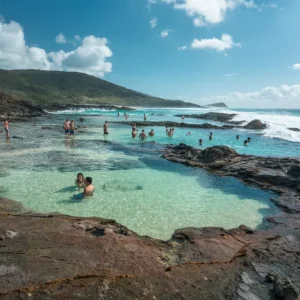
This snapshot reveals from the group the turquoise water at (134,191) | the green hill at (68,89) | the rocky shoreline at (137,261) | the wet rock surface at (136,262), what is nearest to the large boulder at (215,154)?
the turquoise water at (134,191)

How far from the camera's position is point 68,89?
142750 mm

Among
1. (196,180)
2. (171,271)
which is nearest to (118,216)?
(171,271)

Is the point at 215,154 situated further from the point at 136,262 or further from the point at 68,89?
the point at 68,89

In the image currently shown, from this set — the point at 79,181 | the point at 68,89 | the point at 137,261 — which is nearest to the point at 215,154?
the point at 79,181

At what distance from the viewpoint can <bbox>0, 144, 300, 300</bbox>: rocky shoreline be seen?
5.84 metres

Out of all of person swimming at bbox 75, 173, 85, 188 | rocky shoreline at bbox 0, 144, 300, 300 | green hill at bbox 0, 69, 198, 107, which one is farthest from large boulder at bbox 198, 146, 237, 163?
green hill at bbox 0, 69, 198, 107

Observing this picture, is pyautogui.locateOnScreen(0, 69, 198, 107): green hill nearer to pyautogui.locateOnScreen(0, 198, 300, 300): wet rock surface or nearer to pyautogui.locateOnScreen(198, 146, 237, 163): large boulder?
pyautogui.locateOnScreen(198, 146, 237, 163): large boulder

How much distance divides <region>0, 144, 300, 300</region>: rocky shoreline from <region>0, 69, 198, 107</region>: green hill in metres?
108

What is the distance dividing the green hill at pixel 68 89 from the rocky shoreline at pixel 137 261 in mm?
108355

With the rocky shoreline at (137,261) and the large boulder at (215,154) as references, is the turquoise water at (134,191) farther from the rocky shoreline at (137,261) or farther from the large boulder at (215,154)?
the large boulder at (215,154)

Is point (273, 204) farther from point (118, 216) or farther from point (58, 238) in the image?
point (58, 238)

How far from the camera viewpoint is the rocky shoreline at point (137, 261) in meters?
5.84

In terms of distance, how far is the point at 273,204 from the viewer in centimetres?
1284

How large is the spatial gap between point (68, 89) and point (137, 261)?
145642mm
